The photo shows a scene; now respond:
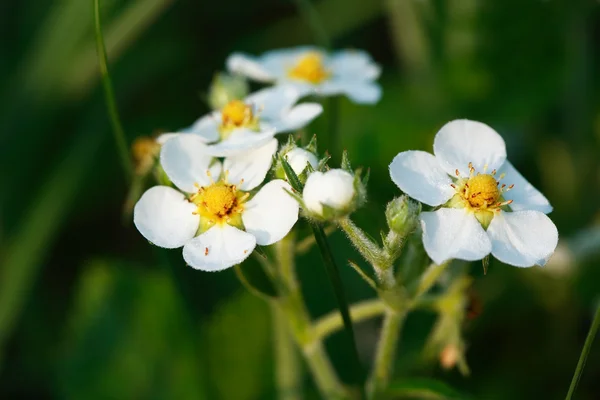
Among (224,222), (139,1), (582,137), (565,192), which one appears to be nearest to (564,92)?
(582,137)

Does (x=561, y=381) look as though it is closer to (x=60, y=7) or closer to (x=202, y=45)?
(x=202, y=45)

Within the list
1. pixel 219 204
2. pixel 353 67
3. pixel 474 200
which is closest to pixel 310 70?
pixel 353 67

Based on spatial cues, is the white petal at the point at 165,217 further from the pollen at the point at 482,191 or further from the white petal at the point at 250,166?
the pollen at the point at 482,191

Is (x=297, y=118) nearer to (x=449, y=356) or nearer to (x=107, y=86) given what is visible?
(x=107, y=86)

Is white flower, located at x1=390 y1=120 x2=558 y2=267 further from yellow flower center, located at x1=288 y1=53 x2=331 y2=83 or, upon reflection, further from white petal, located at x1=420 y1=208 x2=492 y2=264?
yellow flower center, located at x1=288 y1=53 x2=331 y2=83

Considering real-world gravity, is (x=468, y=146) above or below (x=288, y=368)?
above
